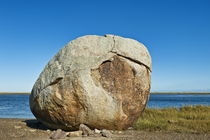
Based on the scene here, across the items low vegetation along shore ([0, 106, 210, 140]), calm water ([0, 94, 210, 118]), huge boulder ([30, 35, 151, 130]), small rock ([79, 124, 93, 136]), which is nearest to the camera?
low vegetation along shore ([0, 106, 210, 140])

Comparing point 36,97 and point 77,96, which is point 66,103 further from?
point 36,97

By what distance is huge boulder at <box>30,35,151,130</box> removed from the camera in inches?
370

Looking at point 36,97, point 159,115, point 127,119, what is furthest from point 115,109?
point 159,115

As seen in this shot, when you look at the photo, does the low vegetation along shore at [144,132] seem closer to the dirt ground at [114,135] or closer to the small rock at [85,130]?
the dirt ground at [114,135]

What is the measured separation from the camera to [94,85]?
9.45 m

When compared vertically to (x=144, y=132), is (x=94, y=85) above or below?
above

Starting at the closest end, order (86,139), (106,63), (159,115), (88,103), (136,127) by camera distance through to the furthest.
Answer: (86,139)
(88,103)
(106,63)
(136,127)
(159,115)

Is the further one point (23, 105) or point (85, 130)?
point (23, 105)

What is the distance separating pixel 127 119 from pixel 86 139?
224 cm

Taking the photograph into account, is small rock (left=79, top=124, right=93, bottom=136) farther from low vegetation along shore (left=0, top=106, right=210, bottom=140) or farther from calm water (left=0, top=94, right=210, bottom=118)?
calm water (left=0, top=94, right=210, bottom=118)

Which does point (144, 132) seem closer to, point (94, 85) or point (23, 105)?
point (94, 85)

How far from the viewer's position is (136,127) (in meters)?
10.8

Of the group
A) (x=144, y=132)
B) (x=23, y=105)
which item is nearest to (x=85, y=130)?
(x=144, y=132)

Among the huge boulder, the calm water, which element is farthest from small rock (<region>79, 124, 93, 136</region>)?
the calm water
